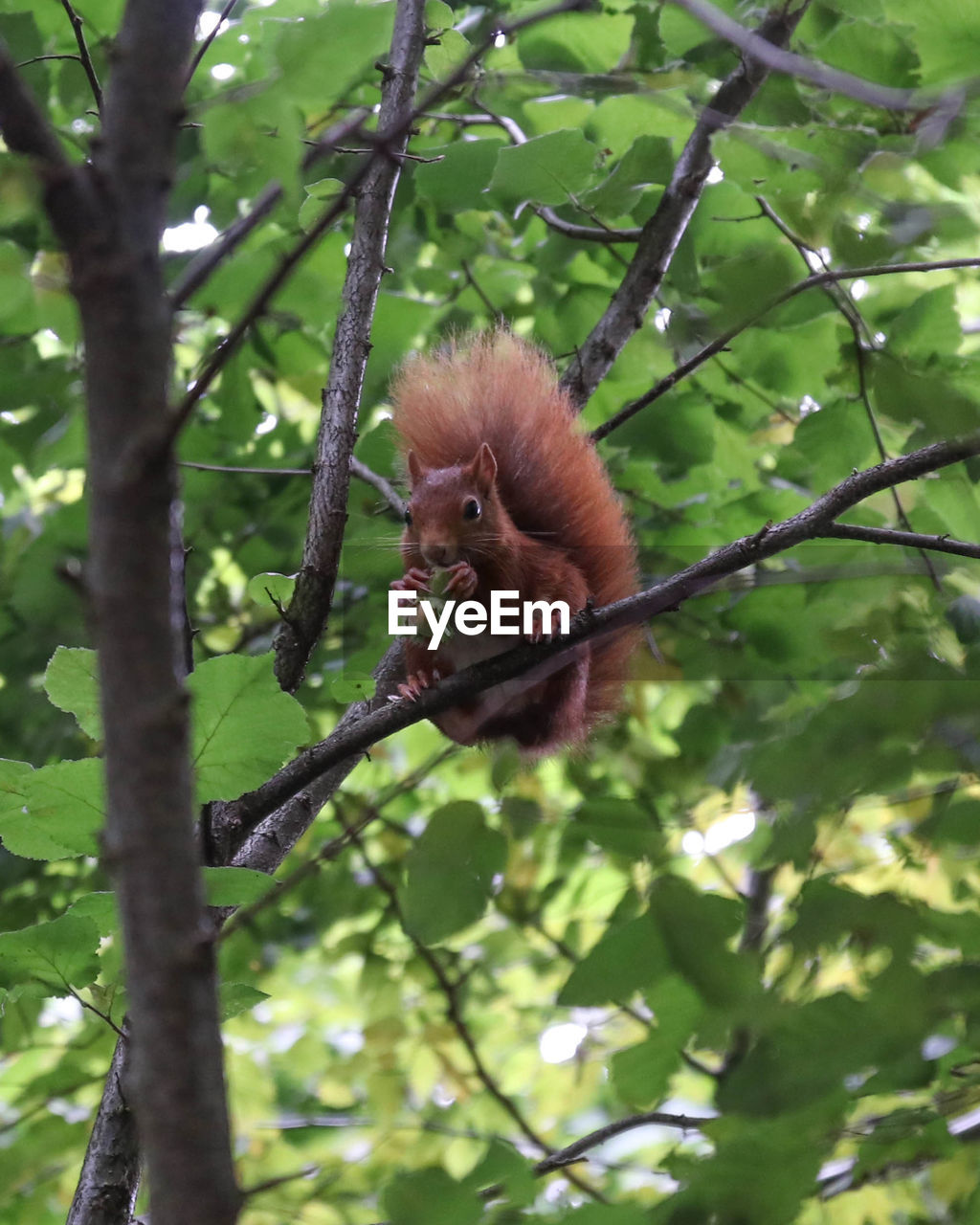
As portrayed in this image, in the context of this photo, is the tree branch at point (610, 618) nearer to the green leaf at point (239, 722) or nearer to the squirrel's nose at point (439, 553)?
the green leaf at point (239, 722)

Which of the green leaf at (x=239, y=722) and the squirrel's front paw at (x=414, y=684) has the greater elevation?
the squirrel's front paw at (x=414, y=684)

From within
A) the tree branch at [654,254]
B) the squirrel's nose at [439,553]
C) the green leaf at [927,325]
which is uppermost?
the tree branch at [654,254]

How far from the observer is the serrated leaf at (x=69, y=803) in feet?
3.42

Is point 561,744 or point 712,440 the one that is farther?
point 712,440

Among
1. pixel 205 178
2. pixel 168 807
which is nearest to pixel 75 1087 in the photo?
pixel 168 807

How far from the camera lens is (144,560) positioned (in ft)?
2.08

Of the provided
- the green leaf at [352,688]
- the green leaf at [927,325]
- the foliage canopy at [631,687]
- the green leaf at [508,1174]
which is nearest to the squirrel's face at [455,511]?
the foliage canopy at [631,687]

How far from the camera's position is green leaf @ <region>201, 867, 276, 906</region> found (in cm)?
103

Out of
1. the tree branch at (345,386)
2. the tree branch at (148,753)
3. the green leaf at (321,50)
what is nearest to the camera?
the tree branch at (148,753)

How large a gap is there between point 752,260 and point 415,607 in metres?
0.74

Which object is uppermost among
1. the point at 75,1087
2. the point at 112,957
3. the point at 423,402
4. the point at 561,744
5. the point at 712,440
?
the point at 423,402

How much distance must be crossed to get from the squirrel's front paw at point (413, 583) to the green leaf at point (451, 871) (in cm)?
54

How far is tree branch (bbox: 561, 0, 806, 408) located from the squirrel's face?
0.66 feet

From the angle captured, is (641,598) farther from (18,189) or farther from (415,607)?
(18,189)
